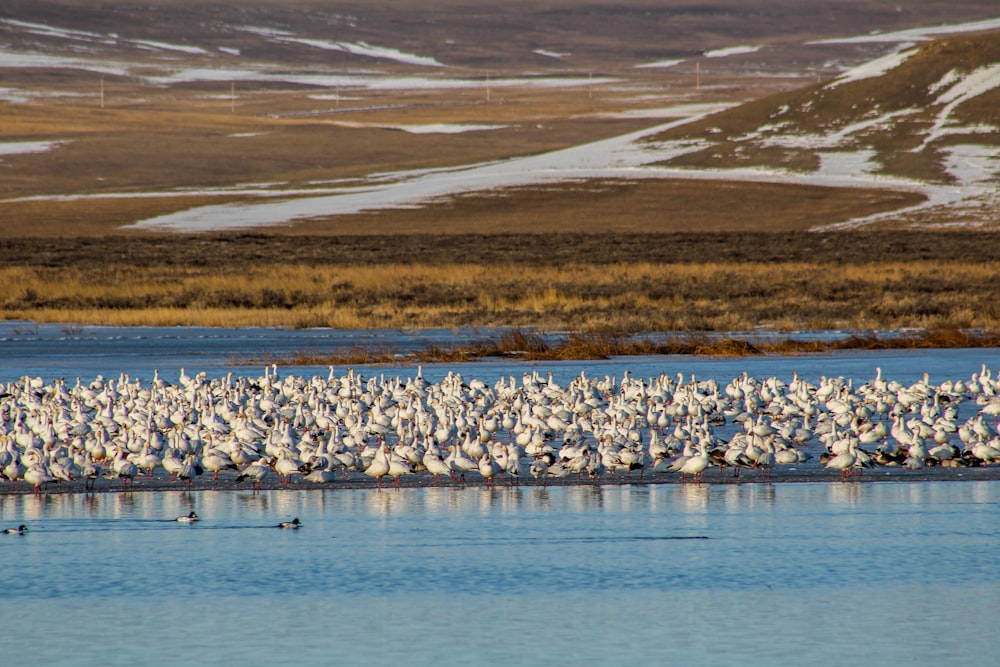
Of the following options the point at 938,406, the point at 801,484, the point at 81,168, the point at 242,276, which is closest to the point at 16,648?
the point at 801,484

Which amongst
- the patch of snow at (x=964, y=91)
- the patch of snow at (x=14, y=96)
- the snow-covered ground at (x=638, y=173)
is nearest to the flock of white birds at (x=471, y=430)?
the snow-covered ground at (x=638, y=173)

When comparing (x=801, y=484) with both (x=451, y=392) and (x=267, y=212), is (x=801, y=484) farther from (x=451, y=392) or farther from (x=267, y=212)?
(x=267, y=212)

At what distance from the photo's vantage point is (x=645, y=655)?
25.7ft

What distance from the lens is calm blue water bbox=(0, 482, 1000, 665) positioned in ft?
26.3

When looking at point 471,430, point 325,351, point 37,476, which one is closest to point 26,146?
point 325,351

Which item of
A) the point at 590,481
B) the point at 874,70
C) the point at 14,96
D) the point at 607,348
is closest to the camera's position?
the point at 590,481

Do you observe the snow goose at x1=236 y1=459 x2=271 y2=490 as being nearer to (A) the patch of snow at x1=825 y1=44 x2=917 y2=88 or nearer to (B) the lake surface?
(B) the lake surface

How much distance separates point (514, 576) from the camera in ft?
32.1

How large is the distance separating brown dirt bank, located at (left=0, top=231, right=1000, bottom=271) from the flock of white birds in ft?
109

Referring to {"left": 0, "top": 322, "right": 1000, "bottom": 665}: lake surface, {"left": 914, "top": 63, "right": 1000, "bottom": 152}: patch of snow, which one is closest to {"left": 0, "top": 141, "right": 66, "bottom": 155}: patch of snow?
{"left": 914, "top": 63, "right": 1000, "bottom": 152}: patch of snow

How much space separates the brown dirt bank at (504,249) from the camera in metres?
53.3

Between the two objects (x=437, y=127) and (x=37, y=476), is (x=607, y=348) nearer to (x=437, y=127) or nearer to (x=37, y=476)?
(x=37, y=476)

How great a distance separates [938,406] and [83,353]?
51.1ft

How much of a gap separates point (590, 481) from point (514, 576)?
3834 mm
